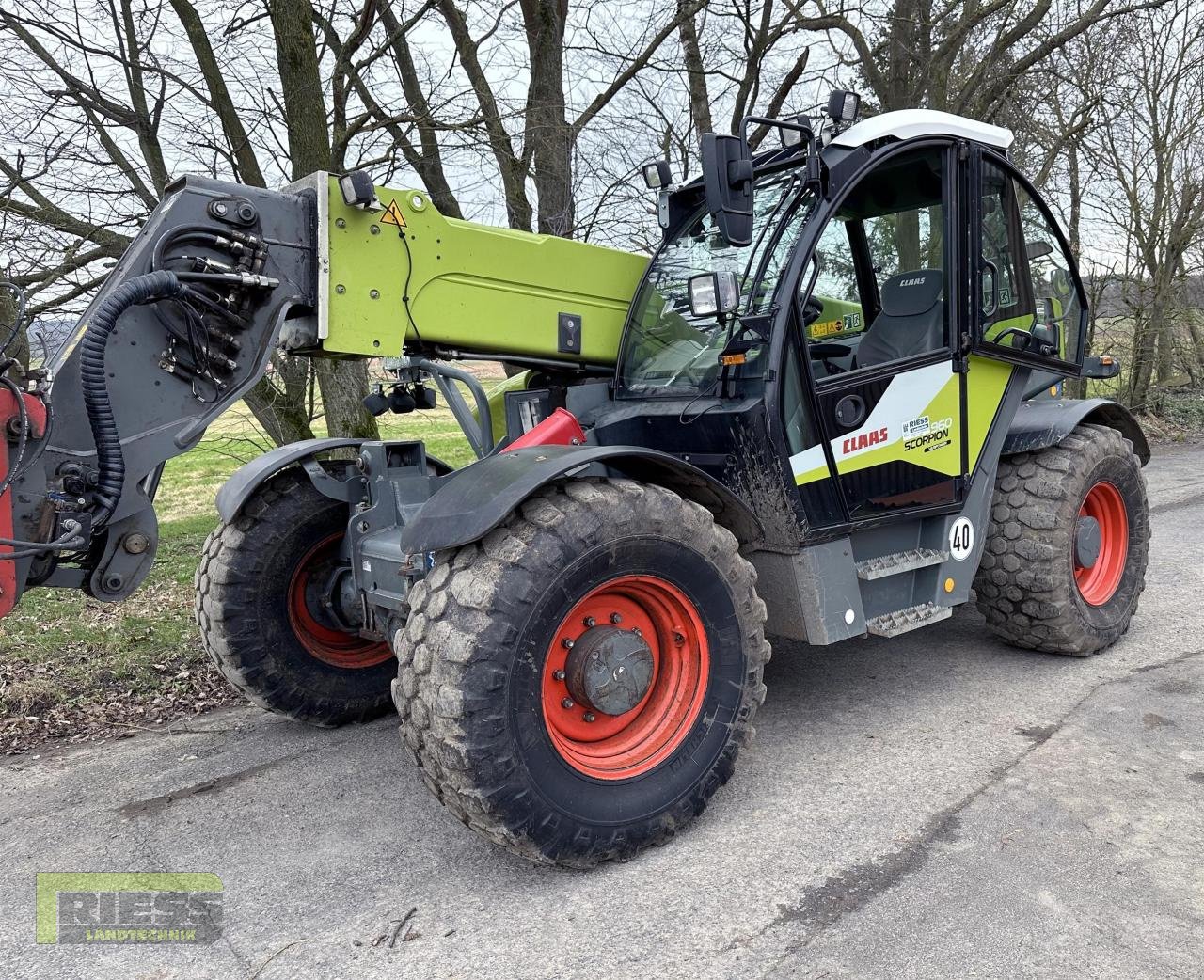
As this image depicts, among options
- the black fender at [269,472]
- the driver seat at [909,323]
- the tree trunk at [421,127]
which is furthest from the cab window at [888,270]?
the tree trunk at [421,127]

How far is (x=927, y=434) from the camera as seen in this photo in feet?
13.5

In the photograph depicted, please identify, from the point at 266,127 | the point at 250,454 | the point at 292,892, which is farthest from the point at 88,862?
the point at 266,127

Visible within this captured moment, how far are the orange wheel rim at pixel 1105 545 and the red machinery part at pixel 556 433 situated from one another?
287cm

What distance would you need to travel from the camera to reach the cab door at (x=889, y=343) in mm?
3820

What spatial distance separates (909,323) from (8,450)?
3.45 m

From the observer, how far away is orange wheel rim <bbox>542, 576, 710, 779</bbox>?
122 inches

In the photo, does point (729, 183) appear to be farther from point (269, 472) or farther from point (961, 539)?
point (269, 472)

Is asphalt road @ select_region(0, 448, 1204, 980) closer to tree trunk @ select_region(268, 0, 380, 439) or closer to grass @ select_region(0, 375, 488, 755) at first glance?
grass @ select_region(0, 375, 488, 755)

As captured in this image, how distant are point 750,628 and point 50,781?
2.79 metres

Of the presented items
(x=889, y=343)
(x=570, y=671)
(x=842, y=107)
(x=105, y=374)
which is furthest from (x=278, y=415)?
(x=570, y=671)

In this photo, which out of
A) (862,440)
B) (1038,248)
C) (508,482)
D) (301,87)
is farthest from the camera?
(301,87)

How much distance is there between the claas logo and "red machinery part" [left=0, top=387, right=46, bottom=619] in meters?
2.77

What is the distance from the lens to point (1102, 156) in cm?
1408

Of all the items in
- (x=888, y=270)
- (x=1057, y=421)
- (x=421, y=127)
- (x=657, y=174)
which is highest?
(x=421, y=127)
